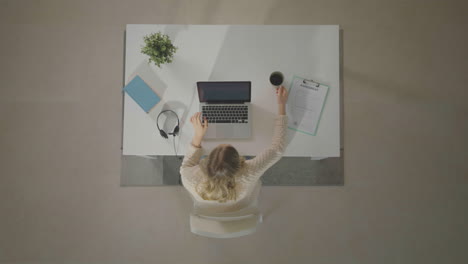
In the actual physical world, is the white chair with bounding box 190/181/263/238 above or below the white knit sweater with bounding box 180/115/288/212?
below

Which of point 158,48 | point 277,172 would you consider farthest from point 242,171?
point 158,48

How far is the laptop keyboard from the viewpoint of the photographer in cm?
149

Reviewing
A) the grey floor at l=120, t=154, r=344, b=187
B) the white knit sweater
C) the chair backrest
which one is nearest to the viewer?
the chair backrest

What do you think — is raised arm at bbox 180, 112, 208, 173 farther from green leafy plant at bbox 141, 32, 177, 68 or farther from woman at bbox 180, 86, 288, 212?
green leafy plant at bbox 141, 32, 177, 68

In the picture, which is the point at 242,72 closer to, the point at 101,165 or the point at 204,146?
the point at 204,146

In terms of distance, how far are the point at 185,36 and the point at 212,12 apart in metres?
0.63

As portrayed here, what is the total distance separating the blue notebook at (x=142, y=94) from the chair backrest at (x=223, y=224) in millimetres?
691

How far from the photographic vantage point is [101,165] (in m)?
2.00

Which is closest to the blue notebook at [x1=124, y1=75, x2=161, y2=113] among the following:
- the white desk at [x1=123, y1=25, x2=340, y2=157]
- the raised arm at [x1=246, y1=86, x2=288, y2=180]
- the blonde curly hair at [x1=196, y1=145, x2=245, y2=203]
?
the white desk at [x1=123, y1=25, x2=340, y2=157]

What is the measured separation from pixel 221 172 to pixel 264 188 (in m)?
0.86

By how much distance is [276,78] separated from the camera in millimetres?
1496

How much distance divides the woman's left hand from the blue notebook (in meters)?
0.25

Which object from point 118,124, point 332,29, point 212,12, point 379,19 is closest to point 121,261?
point 118,124

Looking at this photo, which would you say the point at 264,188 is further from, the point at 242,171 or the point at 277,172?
the point at 242,171
